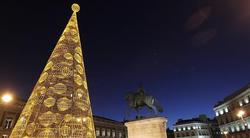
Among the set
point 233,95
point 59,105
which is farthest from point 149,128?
point 233,95

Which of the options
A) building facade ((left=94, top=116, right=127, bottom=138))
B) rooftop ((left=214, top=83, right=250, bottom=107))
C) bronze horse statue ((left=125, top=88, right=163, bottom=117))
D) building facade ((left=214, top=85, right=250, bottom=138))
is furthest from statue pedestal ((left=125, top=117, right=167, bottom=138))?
rooftop ((left=214, top=83, right=250, bottom=107))

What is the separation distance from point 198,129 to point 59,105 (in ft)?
258

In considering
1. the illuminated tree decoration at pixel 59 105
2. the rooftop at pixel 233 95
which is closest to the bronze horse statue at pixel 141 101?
the illuminated tree decoration at pixel 59 105

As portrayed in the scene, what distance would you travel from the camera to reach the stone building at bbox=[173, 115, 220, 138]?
74438 mm

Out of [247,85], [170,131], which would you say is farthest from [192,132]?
[247,85]

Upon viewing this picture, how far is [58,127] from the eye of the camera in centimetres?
747

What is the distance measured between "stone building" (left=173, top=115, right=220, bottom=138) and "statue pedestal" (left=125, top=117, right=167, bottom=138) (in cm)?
7018

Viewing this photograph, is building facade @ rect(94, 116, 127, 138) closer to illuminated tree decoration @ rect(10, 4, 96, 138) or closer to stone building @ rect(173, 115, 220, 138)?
stone building @ rect(173, 115, 220, 138)

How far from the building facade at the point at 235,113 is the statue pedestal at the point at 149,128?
34.5 meters

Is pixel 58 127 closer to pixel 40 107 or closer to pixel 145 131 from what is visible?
pixel 40 107

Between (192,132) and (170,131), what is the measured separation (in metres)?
13.4

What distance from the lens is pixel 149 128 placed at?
13023 mm

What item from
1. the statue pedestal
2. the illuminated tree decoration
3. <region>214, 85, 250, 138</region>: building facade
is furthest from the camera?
<region>214, 85, 250, 138</region>: building facade

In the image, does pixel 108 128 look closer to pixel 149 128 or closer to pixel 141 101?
pixel 141 101
